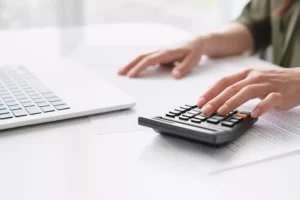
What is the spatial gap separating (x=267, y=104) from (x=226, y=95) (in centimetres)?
6

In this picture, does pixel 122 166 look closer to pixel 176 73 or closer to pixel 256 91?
pixel 256 91

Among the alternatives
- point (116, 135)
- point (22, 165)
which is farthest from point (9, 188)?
point (116, 135)

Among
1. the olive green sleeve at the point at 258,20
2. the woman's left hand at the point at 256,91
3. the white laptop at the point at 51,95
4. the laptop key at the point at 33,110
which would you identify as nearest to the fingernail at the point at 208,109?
the woman's left hand at the point at 256,91

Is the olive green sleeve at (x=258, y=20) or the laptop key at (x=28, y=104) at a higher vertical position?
the olive green sleeve at (x=258, y=20)

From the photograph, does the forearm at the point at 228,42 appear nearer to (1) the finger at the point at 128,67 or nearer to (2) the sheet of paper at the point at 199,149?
(1) the finger at the point at 128,67

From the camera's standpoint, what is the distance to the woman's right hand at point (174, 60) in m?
0.88

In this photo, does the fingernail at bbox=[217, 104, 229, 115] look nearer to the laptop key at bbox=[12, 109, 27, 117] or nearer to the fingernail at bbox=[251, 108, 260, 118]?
the fingernail at bbox=[251, 108, 260, 118]

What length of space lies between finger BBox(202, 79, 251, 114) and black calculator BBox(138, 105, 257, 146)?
0.01 m

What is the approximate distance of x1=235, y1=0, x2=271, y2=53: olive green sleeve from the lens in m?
1.18

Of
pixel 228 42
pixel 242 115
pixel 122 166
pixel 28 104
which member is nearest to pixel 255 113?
pixel 242 115

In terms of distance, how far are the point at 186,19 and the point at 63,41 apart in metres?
0.97

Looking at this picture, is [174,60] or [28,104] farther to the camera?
[174,60]

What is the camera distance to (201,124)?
58 cm

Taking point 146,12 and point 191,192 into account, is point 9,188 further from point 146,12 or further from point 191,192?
point 146,12
